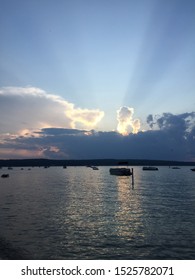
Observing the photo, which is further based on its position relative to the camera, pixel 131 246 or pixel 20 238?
pixel 20 238

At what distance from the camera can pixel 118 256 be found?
94.7ft

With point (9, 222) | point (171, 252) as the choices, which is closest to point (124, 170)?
point (9, 222)

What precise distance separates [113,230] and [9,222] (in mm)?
15455

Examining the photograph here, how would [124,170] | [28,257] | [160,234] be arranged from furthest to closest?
[124,170]
[160,234]
[28,257]

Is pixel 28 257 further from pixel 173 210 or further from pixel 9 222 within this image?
pixel 173 210

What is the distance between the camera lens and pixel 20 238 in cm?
3506

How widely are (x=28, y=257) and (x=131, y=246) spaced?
10.3m

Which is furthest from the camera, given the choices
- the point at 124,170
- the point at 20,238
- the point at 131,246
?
the point at 124,170

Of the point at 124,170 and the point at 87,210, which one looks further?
the point at 124,170
